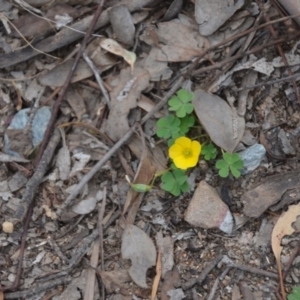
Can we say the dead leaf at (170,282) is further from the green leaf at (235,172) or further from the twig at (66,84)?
the twig at (66,84)

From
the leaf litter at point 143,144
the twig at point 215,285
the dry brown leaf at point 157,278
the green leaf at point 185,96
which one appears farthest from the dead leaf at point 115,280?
the green leaf at point 185,96

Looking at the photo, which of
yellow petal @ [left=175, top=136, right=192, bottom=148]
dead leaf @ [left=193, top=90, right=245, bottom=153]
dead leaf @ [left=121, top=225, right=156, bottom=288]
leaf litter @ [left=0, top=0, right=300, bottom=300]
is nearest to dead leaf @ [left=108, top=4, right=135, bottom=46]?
leaf litter @ [left=0, top=0, right=300, bottom=300]

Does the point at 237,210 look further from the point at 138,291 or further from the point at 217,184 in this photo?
the point at 138,291

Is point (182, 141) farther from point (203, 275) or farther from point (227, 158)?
point (203, 275)

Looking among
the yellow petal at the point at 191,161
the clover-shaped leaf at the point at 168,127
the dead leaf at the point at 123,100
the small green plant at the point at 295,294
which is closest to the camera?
the small green plant at the point at 295,294

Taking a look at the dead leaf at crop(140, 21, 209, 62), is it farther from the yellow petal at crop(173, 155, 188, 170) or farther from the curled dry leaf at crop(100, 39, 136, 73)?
the yellow petal at crop(173, 155, 188, 170)

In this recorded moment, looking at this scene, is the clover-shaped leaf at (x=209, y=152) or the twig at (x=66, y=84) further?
the twig at (x=66, y=84)

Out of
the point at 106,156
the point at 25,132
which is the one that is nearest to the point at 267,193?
the point at 106,156
